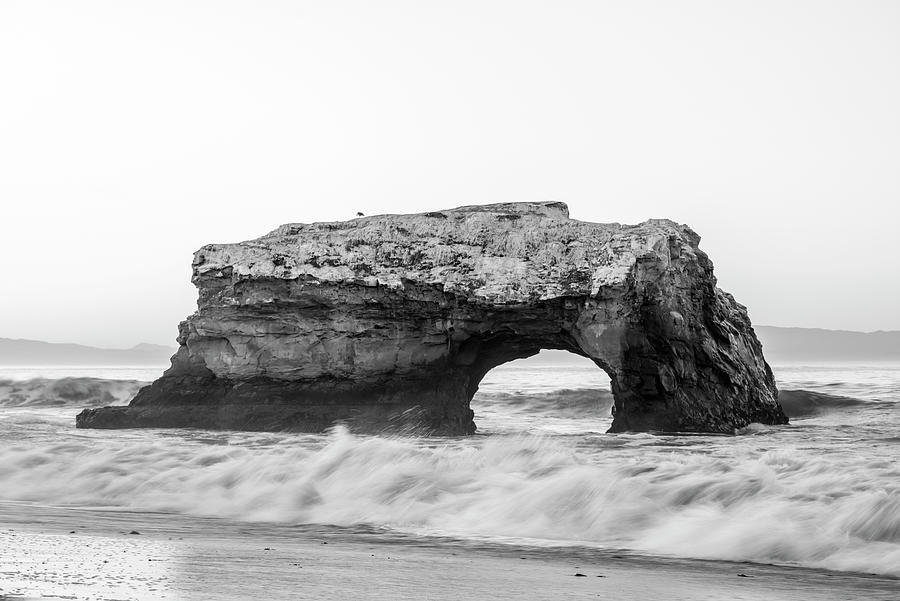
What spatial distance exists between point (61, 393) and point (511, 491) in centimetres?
2411

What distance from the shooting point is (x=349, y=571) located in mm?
5492

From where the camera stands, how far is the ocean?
668cm

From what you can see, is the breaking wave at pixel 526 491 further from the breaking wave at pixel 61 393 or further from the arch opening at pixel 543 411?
the breaking wave at pixel 61 393

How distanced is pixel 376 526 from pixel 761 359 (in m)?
10.7

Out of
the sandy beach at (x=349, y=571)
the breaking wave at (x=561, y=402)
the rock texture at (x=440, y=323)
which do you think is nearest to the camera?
the sandy beach at (x=349, y=571)

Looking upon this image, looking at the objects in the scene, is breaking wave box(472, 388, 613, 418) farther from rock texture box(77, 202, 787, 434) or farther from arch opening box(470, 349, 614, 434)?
rock texture box(77, 202, 787, 434)

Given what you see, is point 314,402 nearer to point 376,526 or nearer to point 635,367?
point 635,367

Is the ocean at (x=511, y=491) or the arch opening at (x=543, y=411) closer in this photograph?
the ocean at (x=511, y=491)

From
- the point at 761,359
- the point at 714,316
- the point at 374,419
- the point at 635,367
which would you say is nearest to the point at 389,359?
the point at 374,419

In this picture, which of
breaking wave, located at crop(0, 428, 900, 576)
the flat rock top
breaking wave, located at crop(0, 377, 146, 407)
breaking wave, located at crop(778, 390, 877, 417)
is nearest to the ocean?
breaking wave, located at crop(0, 428, 900, 576)

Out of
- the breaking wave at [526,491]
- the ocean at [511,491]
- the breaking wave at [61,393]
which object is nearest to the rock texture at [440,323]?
the ocean at [511,491]

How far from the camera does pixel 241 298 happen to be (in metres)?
15.3

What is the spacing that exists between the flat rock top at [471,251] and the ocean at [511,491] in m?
2.60

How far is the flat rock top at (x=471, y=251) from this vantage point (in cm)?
1418
